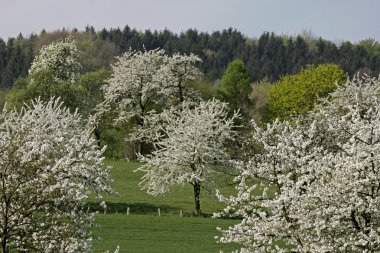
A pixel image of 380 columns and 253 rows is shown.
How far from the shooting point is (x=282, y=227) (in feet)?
62.4

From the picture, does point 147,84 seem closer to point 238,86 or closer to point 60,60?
point 60,60

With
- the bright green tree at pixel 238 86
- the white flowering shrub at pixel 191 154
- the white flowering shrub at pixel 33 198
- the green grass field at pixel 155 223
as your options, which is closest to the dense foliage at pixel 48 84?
the green grass field at pixel 155 223

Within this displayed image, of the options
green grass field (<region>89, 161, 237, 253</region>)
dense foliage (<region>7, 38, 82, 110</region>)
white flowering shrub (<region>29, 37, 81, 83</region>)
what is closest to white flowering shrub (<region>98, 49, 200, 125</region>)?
white flowering shrub (<region>29, 37, 81, 83</region>)

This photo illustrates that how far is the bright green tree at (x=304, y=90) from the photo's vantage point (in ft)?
299

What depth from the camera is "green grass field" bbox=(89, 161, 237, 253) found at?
38938 millimetres

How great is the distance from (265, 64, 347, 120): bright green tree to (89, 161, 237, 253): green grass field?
3302cm

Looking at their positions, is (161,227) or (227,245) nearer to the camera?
(227,245)

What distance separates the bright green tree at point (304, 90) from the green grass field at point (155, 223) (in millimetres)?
33016

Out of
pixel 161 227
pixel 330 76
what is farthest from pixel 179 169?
pixel 330 76

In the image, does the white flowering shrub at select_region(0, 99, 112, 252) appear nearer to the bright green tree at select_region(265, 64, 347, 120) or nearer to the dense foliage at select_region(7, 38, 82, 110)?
the dense foliage at select_region(7, 38, 82, 110)

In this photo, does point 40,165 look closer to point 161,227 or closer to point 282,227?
point 282,227

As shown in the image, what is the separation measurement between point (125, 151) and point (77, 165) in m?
67.9

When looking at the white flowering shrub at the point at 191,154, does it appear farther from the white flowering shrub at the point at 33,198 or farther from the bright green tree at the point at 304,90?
the bright green tree at the point at 304,90

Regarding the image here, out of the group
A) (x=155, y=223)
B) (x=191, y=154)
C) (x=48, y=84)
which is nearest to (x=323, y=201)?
(x=155, y=223)
